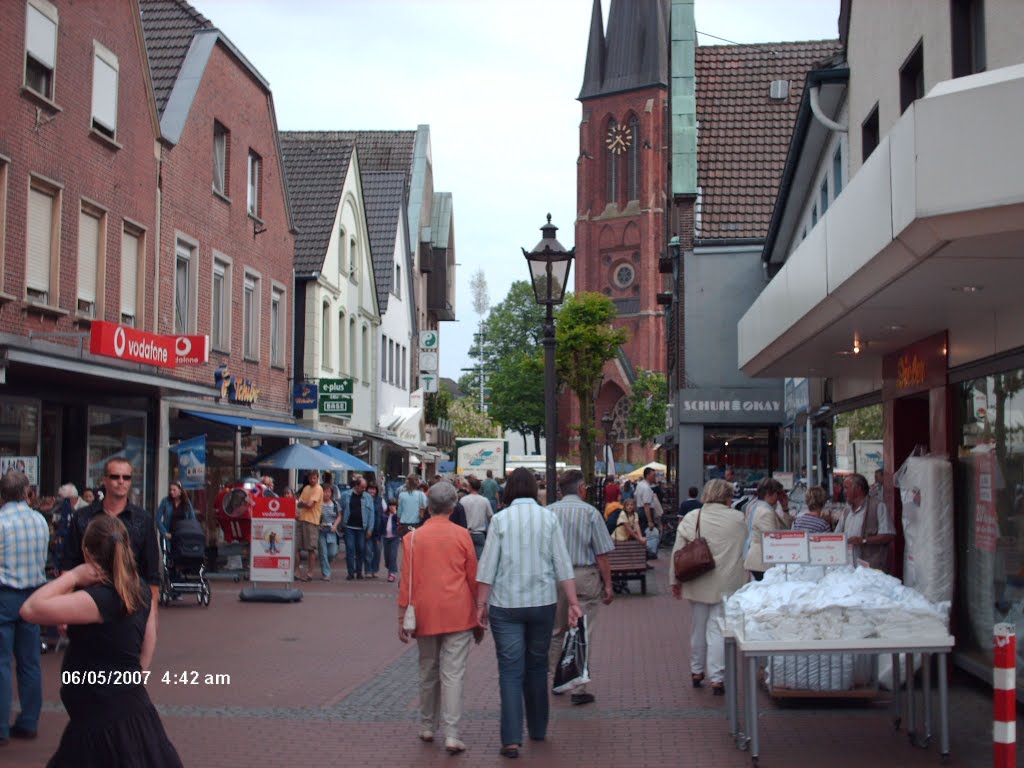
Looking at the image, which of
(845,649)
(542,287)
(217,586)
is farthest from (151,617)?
(217,586)

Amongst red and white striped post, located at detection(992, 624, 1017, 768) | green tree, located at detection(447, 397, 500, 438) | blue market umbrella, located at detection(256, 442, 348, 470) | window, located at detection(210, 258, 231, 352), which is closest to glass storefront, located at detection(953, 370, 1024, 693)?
red and white striped post, located at detection(992, 624, 1017, 768)

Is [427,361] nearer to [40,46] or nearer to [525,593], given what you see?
[40,46]

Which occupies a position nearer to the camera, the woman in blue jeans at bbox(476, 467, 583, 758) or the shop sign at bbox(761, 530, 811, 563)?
the woman in blue jeans at bbox(476, 467, 583, 758)

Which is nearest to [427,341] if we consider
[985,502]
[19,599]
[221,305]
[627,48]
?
[221,305]

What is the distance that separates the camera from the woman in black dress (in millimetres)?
5004

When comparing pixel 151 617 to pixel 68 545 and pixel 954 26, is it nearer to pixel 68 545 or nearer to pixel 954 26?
pixel 68 545

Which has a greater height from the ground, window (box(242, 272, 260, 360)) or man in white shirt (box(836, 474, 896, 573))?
window (box(242, 272, 260, 360))

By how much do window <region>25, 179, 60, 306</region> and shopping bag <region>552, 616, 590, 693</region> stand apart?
10.4 m

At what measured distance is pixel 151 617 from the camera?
5605 mm

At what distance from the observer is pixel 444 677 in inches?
331

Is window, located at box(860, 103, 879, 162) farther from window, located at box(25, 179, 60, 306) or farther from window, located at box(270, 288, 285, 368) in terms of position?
window, located at box(270, 288, 285, 368)

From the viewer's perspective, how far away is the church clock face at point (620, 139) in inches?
3649

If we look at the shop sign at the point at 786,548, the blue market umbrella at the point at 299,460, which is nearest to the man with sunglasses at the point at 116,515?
the shop sign at the point at 786,548

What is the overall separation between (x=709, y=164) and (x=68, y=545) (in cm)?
2753
